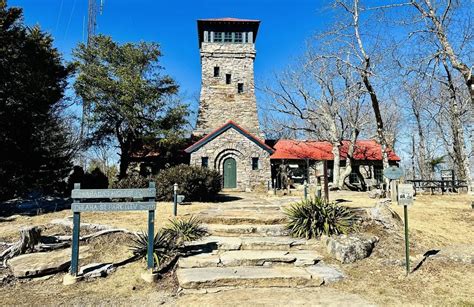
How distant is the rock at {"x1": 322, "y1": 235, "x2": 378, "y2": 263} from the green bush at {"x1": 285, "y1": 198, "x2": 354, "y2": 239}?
0.42 meters

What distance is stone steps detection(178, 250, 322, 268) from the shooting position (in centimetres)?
622

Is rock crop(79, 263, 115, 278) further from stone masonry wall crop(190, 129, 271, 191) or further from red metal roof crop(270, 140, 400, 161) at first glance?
red metal roof crop(270, 140, 400, 161)

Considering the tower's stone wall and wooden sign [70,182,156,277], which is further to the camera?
the tower's stone wall

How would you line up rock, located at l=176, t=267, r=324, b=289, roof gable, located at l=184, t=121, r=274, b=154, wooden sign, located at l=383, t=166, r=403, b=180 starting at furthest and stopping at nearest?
roof gable, located at l=184, t=121, r=274, b=154, wooden sign, located at l=383, t=166, r=403, b=180, rock, located at l=176, t=267, r=324, b=289

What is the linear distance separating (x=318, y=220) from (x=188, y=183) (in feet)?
26.5

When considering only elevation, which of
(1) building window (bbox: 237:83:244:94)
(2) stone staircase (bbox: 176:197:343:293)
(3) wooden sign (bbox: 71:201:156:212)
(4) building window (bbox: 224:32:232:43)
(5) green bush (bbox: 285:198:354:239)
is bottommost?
(2) stone staircase (bbox: 176:197:343:293)

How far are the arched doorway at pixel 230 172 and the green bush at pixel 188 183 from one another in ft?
23.5

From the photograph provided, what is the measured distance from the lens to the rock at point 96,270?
6.08 meters

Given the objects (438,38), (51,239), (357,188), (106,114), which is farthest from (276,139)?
(51,239)

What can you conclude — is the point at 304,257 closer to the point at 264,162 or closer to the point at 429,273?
the point at 429,273

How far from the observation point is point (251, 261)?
632cm

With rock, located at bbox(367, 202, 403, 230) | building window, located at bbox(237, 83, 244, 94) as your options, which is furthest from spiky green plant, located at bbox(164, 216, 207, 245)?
building window, located at bbox(237, 83, 244, 94)

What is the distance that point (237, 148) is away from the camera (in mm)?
22781

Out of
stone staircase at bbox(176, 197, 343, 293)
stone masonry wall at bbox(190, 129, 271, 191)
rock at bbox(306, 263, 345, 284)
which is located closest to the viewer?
stone staircase at bbox(176, 197, 343, 293)
